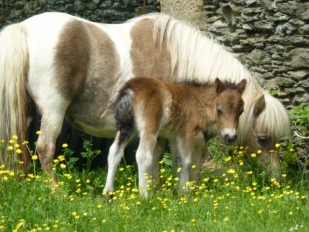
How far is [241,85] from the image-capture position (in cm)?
721

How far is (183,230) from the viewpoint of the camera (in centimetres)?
576

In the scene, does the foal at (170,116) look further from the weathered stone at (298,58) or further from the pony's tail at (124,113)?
the weathered stone at (298,58)

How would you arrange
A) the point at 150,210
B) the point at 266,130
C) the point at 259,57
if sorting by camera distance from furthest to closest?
the point at 259,57, the point at 266,130, the point at 150,210

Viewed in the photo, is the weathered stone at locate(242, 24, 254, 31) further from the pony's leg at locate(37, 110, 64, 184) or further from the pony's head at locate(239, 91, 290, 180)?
the pony's leg at locate(37, 110, 64, 184)

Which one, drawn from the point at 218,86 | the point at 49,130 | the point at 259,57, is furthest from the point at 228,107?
the point at 259,57

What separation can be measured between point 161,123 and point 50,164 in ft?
3.44

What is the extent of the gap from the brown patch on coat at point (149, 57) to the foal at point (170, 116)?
0.44m

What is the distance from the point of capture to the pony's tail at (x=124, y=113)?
7.09 metres

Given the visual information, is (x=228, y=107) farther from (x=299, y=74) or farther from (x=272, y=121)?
(x=299, y=74)

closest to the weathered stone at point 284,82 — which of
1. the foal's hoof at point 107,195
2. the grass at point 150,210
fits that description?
the grass at point 150,210

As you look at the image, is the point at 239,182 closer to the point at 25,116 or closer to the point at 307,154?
the point at 307,154

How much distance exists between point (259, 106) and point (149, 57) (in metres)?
1.16

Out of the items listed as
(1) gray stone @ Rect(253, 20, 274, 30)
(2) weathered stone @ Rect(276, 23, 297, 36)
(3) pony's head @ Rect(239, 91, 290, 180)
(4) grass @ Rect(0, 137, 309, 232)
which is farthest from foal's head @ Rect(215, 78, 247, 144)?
(1) gray stone @ Rect(253, 20, 274, 30)

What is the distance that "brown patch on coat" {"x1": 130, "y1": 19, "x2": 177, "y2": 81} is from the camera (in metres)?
7.70
